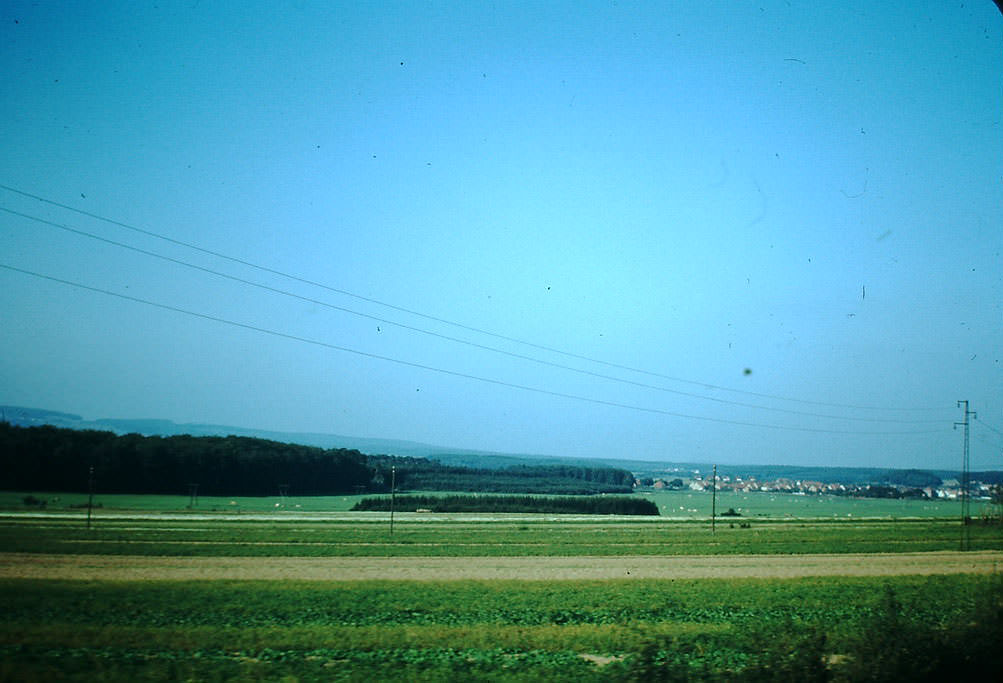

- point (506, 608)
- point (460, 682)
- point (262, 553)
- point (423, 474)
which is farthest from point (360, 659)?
point (423, 474)

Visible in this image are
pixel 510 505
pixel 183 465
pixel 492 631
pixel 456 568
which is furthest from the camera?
pixel 510 505

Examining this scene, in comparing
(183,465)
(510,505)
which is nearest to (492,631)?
(183,465)

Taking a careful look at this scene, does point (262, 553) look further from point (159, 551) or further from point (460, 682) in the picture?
point (460, 682)

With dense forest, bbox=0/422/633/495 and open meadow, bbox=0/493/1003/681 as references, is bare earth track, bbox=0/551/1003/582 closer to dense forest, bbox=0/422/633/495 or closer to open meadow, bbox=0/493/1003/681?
open meadow, bbox=0/493/1003/681

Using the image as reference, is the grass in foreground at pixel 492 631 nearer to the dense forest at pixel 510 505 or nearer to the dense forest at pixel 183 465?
the dense forest at pixel 183 465

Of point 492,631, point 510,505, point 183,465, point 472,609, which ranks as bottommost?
point 510,505

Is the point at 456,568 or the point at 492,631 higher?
the point at 492,631

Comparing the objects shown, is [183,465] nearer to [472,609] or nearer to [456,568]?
[456,568]

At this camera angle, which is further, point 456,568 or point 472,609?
point 456,568

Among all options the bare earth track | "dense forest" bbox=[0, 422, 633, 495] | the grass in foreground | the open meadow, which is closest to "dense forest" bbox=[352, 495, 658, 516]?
"dense forest" bbox=[0, 422, 633, 495]
